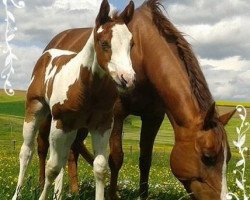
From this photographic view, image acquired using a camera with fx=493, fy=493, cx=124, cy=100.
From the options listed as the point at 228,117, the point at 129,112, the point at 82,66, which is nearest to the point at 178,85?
the point at 228,117

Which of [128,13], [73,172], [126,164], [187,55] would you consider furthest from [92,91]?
[126,164]

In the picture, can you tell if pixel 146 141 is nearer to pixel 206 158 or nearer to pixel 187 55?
pixel 187 55

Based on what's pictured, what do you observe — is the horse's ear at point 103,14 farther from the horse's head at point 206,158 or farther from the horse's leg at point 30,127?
the horse's leg at point 30,127

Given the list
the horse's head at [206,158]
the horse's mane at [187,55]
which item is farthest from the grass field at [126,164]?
the horse's mane at [187,55]

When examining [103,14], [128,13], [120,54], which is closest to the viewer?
[120,54]

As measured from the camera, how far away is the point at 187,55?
260 inches

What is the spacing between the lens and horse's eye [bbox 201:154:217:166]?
557 centimetres

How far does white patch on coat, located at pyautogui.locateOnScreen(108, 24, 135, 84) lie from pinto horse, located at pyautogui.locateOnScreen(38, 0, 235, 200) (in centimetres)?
115

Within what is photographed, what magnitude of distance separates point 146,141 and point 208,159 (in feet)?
9.99

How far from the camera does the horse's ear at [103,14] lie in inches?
206

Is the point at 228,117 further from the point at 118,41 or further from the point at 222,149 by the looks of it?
the point at 118,41

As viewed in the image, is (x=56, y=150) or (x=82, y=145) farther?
(x=82, y=145)

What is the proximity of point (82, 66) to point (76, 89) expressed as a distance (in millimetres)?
279

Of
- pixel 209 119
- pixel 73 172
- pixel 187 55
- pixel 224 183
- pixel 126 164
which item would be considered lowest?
pixel 126 164
